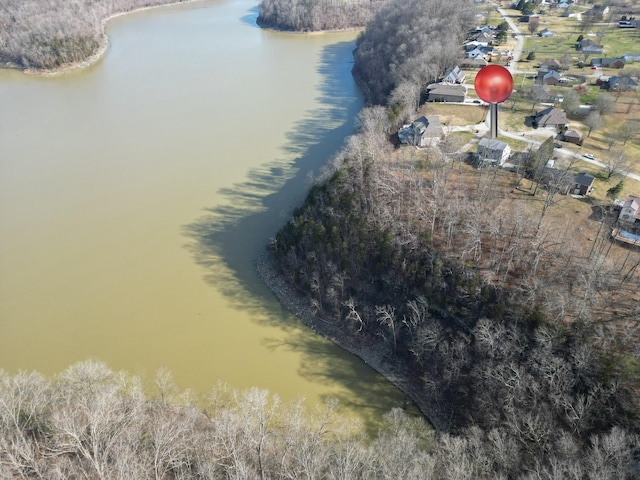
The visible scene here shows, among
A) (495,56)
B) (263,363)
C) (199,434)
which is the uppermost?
(495,56)

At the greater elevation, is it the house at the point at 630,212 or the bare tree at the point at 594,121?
the bare tree at the point at 594,121

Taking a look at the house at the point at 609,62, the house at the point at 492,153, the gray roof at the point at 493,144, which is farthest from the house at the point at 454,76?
the house at the point at 492,153

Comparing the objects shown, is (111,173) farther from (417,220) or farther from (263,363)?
(417,220)

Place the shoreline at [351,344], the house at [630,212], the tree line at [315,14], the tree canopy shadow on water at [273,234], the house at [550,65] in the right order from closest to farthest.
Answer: the shoreline at [351,344]
the tree canopy shadow on water at [273,234]
the house at [630,212]
the house at [550,65]
the tree line at [315,14]

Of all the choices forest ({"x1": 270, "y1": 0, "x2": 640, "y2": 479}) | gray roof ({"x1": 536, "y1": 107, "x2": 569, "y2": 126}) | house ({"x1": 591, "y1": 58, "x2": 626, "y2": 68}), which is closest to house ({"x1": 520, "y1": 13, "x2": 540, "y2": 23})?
house ({"x1": 591, "y1": 58, "x2": 626, "y2": 68})

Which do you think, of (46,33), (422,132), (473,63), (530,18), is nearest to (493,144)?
(422,132)

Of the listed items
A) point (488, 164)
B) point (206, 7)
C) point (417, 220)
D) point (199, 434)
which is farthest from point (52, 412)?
point (206, 7)

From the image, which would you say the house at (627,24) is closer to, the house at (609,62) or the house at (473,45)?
the house at (609,62)
